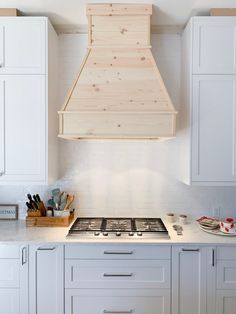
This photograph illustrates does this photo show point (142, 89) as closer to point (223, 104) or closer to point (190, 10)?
point (223, 104)

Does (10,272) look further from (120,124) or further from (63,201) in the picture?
(120,124)

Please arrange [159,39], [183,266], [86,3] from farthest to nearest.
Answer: [159,39] < [86,3] < [183,266]

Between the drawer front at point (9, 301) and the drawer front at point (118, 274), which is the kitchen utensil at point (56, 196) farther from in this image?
the drawer front at point (9, 301)

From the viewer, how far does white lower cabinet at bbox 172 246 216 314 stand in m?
1.71

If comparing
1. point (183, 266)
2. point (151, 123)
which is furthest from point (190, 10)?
point (183, 266)

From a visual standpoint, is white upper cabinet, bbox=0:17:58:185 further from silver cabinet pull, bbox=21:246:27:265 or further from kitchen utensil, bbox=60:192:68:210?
silver cabinet pull, bbox=21:246:27:265

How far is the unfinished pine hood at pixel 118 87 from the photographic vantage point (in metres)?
1.73

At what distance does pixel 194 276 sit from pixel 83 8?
2.07 meters

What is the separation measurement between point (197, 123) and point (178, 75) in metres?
0.58

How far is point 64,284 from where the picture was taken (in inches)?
68.0

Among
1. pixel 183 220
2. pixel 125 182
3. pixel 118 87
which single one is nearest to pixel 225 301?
pixel 183 220

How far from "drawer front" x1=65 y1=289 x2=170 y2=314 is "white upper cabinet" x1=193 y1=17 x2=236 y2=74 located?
1.62 metres

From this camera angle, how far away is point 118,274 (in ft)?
5.65

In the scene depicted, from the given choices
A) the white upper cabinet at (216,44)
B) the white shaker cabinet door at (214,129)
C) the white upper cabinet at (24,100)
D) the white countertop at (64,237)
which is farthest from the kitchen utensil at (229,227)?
the white upper cabinet at (24,100)
